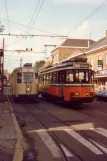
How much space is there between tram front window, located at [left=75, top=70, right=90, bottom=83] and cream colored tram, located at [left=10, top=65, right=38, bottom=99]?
669cm

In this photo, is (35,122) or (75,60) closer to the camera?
(35,122)

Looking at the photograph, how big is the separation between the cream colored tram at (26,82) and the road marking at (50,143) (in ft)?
48.7

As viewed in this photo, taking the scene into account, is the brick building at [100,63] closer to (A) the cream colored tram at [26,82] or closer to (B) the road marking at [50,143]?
(A) the cream colored tram at [26,82]

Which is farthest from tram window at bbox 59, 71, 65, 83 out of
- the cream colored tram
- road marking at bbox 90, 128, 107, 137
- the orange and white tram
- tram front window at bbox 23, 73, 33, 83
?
road marking at bbox 90, 128, 107, 137

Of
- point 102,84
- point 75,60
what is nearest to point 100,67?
point 102,84

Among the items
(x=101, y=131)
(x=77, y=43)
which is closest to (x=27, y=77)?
(x=101, y=131)

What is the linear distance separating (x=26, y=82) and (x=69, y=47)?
56.1 m

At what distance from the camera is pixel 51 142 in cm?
974

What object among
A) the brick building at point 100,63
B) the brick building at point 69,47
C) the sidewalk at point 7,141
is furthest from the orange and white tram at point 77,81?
the brick building at point 69,47

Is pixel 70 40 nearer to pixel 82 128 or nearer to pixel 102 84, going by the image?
pixel 102 84

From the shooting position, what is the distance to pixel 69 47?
81812 millimetres

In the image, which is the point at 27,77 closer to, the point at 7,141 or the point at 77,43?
the point at 7,141

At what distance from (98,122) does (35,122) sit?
114 inches

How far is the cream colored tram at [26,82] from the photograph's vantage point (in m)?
26.5
